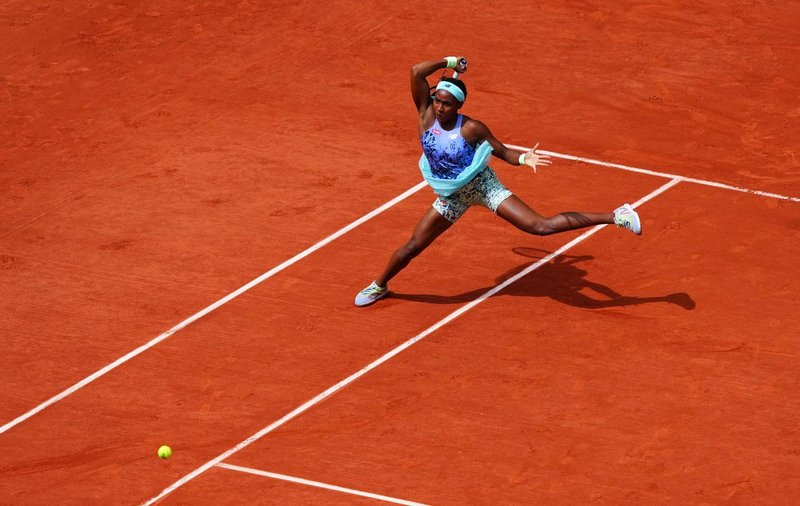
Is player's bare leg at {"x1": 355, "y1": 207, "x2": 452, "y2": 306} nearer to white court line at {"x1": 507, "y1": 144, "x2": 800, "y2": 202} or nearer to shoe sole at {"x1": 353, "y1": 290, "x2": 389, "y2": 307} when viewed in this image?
shoe sole at {"x1": 353, "y1": 290, "x2": 389, "y2": 307}

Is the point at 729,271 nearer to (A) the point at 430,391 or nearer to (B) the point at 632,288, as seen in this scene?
(B) the point at 632,288

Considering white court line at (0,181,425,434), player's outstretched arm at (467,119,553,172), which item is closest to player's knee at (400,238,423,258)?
player's outstretched arm at (467,119,553,172)

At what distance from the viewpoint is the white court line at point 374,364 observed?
514 inches

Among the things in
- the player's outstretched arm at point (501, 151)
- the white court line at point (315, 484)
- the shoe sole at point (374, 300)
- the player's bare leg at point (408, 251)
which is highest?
the player's outstretched arm at point (501, 151)

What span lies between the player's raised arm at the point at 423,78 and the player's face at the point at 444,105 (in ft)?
1.30

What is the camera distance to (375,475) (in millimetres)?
12883

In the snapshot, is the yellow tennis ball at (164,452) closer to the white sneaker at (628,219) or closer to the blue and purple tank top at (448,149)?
the blue and purple tank top at (448,149)

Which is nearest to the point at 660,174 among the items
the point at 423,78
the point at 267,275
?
the point at 423,78

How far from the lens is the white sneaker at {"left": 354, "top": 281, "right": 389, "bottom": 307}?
1527cm

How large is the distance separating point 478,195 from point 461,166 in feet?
1.31

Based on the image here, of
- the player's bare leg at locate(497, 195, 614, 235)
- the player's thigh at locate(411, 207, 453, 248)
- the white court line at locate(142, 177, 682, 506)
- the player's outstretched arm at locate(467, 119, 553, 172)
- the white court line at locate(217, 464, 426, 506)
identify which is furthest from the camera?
the player's thigh at locate(411, 207, 453, 248)

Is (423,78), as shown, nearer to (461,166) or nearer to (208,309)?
(461,166)

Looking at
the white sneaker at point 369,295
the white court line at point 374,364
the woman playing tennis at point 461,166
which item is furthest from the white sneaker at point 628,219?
the white sneaker at point 369,295

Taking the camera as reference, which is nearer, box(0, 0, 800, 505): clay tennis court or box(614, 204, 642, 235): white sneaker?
box(0, 0, 800, 505): clay tennis court
